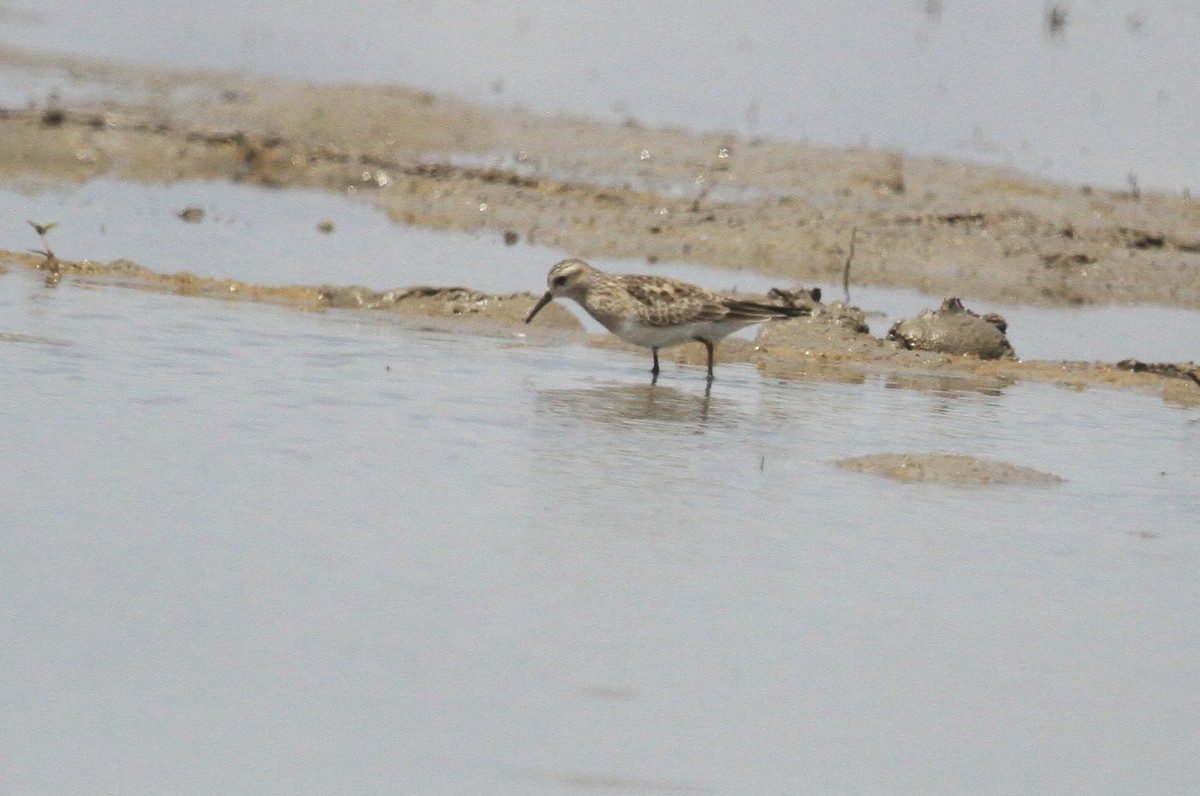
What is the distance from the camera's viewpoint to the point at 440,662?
209 inches

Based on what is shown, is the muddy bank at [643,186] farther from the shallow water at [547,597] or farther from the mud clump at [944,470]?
the mud clump at [944,470]

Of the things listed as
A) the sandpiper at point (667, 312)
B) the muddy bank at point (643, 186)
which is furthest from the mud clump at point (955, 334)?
the muddy bank at point (643, 186)

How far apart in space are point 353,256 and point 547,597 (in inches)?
435

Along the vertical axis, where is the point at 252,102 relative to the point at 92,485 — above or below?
above

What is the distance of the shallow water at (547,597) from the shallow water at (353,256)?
16.6 ft

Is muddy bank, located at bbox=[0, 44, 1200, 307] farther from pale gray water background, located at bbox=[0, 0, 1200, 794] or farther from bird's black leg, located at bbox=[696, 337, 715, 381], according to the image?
bird's black leg, located at bbox=[696, 337, 715, 381]

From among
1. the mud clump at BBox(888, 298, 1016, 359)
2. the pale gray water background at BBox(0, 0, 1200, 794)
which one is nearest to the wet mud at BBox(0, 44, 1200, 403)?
the mud clump at BBox(888, 298, 1016, 359)

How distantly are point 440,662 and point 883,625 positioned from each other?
1.56 m

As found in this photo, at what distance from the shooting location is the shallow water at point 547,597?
4.79 metres

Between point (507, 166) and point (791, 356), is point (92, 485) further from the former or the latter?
point (507, 166)

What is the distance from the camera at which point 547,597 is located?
6.02 meters

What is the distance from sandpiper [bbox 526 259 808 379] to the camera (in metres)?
12.3

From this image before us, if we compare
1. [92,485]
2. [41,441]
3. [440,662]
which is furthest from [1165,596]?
[41,441]

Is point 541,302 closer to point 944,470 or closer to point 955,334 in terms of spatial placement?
point 955,334
